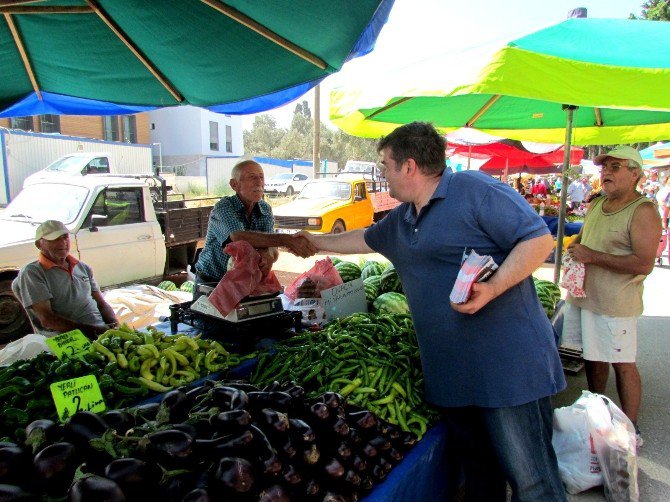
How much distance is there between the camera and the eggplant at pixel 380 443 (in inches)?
78.7

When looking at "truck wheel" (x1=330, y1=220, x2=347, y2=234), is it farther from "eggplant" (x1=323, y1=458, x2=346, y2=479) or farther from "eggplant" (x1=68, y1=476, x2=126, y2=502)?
"eggplant" (x1=68, y1=476, x2=126, y2=502)

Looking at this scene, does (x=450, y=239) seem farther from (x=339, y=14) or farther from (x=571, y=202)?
(x=571, y=202)

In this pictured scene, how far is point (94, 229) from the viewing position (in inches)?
269

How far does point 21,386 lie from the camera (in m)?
2.15

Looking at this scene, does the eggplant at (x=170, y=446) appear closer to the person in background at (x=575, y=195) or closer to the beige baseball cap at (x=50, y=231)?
the beige baseball cap at (x=50, y=231)

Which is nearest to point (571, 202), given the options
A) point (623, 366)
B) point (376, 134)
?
point (376, 134)

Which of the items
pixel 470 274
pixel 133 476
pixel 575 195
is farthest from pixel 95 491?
pixel 575 195

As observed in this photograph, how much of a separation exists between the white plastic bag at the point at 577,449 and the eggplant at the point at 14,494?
305cm

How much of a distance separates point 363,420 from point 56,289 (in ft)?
11.2

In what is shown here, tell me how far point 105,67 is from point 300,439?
3452 mm

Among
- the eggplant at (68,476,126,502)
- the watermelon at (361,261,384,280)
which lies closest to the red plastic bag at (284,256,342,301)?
the watermelon at (361,261,384,280)

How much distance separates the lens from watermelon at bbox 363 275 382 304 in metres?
4.25

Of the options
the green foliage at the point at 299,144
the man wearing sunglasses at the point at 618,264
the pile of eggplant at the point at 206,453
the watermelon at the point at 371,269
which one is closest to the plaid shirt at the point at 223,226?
the watermelon at the point at 371,269

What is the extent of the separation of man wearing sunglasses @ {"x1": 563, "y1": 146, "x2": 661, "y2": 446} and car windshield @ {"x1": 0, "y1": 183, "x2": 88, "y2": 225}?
6.59 m
